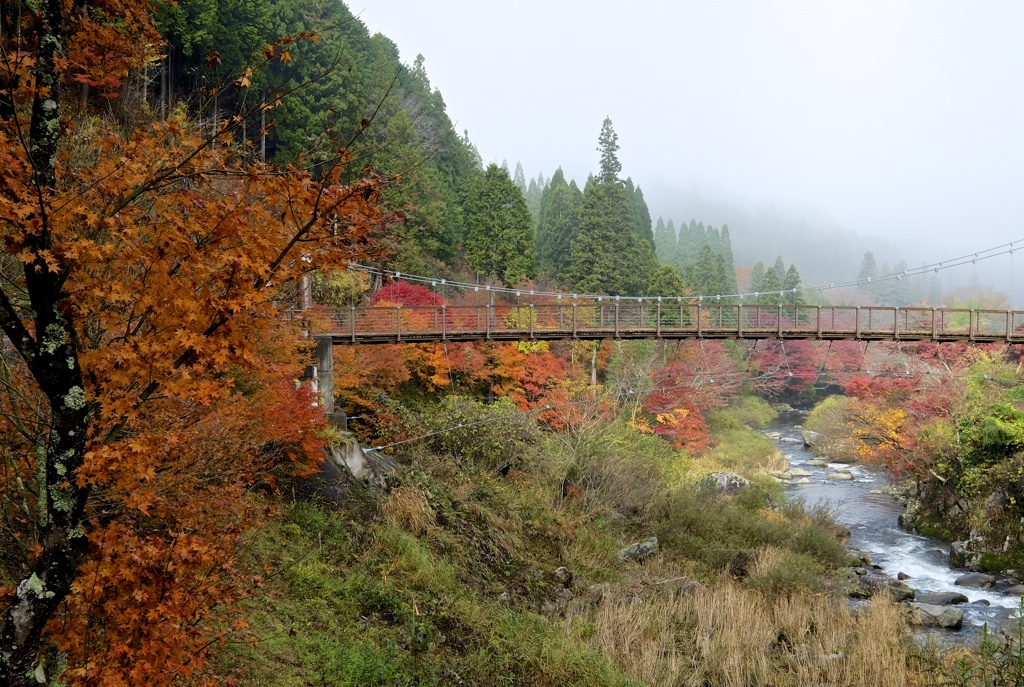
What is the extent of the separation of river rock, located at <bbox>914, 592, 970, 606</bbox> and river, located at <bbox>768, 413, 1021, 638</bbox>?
5.5 inches

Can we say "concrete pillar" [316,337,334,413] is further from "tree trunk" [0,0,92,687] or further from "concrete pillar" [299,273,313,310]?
"tree trunk" [0,0,92,687]

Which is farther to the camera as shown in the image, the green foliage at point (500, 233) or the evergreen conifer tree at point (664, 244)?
the evergreen conifer tree at point (664, 244)

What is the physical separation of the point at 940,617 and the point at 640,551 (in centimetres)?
513

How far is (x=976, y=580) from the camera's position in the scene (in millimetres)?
13680

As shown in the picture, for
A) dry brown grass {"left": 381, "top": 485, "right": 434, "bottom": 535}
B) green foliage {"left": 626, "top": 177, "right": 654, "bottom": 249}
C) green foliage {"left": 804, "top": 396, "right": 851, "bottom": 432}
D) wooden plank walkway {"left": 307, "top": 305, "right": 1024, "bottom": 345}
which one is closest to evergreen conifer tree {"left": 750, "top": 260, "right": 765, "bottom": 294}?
green foliage {"left": 626, "top": 177, "right": 654, "bottom": 249}

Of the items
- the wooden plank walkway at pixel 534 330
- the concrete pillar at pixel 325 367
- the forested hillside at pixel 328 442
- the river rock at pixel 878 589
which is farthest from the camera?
the wooden plank walkway at pixel 534 330

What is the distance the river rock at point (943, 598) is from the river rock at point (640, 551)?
196 inches

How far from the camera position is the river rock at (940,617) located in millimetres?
10984

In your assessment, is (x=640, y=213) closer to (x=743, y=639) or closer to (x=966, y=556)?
(x=966, y=556)

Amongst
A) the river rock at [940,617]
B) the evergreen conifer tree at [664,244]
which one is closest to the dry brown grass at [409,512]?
the river rock at [940,617]

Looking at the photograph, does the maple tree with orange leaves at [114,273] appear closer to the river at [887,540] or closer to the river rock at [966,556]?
the river at [887,540]

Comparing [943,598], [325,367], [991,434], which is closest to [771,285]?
[991,434]

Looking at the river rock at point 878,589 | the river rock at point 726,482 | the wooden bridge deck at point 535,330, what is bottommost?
the river rock at point 878,589

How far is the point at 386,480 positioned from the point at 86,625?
850 centimetres
